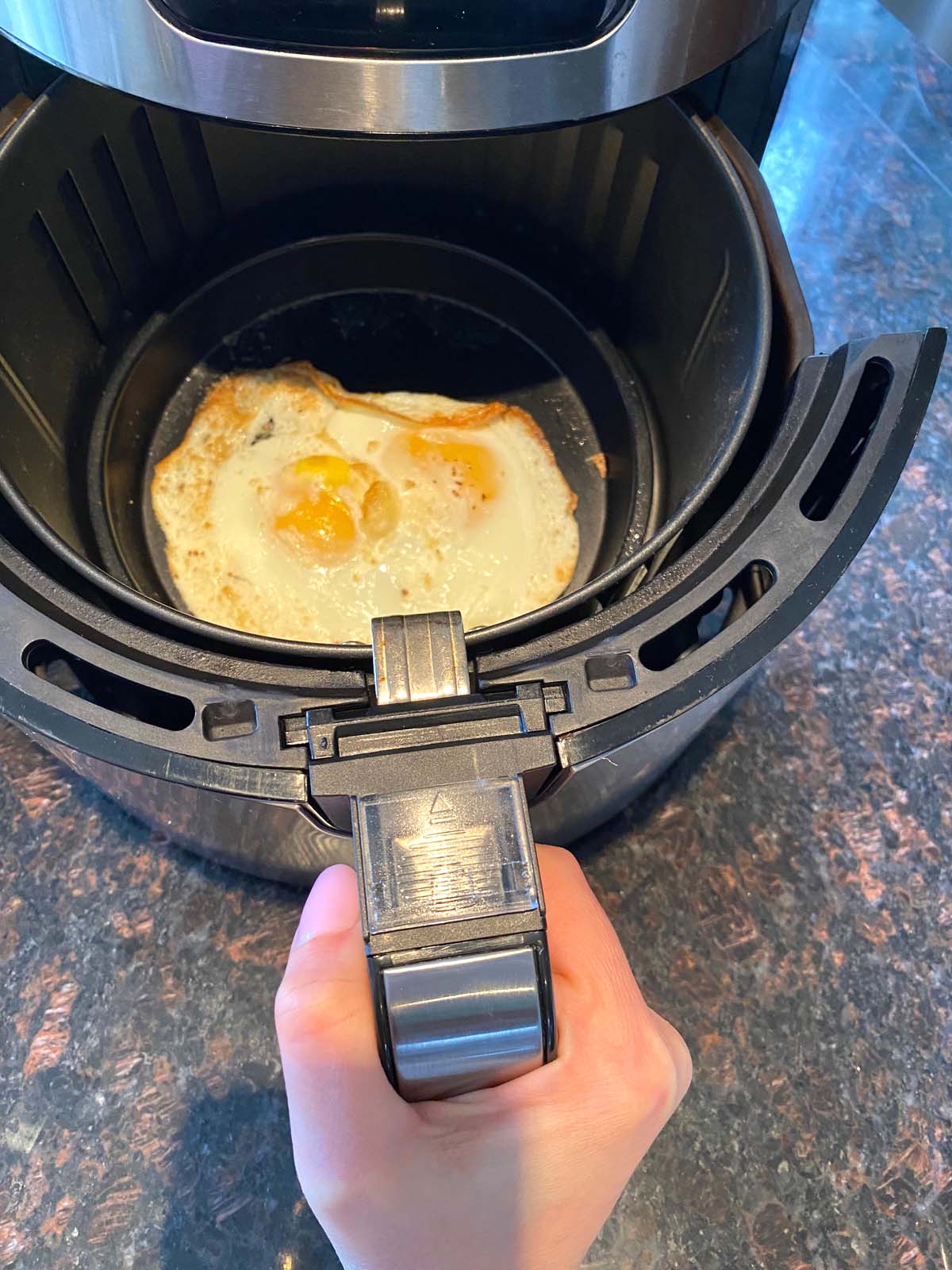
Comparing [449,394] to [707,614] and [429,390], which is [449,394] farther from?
[707,614]

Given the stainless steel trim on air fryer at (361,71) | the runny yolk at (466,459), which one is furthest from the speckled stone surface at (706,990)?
the stainless steel trim on air fryer at (361,71)

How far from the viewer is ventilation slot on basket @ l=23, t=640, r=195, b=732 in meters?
0.47

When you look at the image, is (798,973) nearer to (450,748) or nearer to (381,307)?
(450,748)

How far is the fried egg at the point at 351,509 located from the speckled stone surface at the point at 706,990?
210mm

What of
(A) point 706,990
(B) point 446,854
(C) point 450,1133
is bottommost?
(A) point 706,990

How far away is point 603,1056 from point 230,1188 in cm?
29

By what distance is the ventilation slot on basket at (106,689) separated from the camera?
471 millimetres

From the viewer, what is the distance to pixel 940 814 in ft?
2.30

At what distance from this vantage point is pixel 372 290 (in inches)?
37.0

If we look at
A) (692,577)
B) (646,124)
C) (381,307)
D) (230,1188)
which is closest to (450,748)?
(692,577)

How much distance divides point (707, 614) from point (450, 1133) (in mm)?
313

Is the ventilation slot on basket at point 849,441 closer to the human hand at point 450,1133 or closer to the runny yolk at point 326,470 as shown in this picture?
the human hand at point 450,1133

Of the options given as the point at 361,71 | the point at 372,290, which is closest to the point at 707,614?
the point at 361,71

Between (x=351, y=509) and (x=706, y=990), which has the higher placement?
(x=351, y=509)
